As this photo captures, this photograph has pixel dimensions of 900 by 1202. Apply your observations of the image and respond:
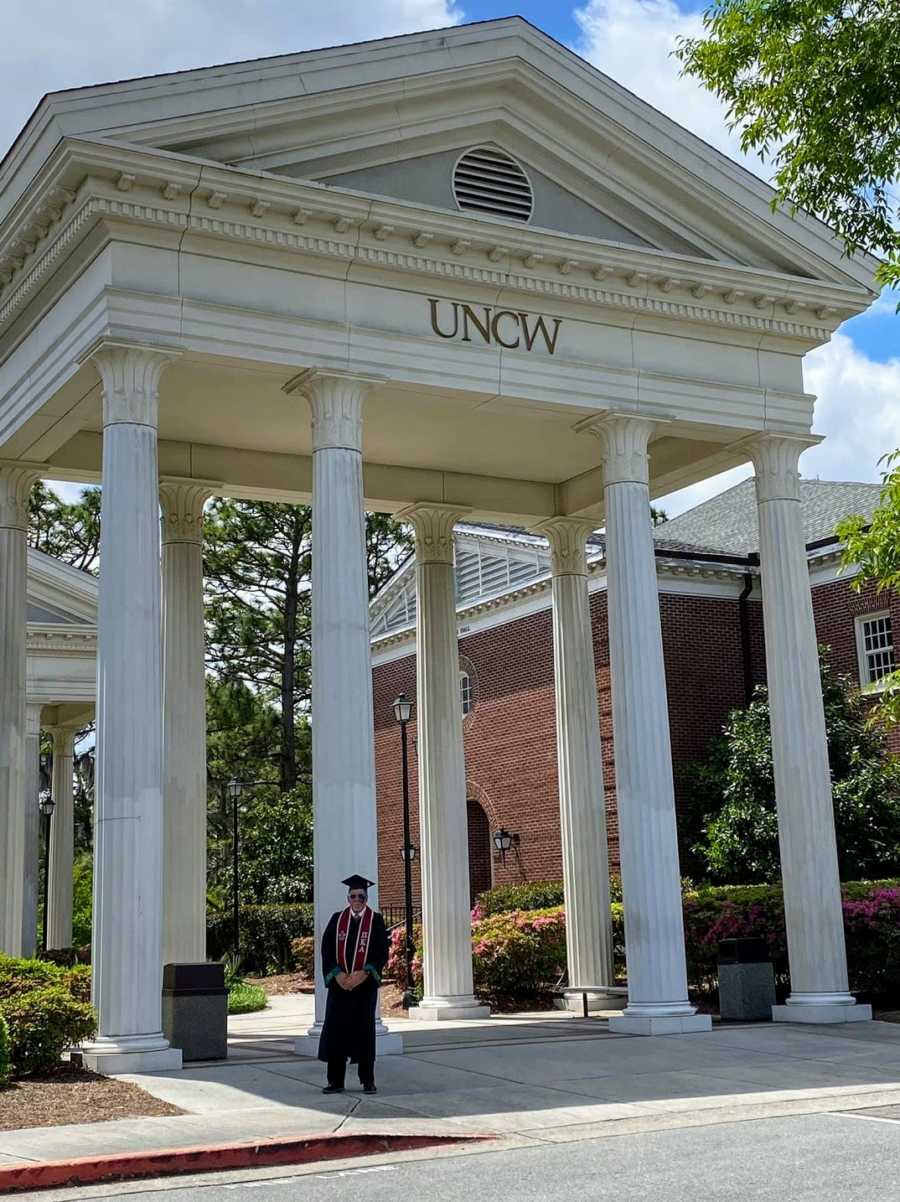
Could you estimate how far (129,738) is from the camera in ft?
52.2

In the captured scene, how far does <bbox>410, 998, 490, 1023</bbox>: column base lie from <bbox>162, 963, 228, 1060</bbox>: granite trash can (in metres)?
6.88

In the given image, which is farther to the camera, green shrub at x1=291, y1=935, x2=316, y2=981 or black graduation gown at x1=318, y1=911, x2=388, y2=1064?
green shrub at x1=291, y1=935, x2=316, y2=981

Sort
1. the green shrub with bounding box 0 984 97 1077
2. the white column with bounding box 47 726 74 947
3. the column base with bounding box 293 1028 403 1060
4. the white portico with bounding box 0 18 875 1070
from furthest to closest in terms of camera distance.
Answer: the white column with bounding box 47 726 74 947 < the white portico with bounding box 0 18 875 1070 < the column base with bounding box 293 1028 403 1060 < the green shrub with bounding box 0 984 97 1077

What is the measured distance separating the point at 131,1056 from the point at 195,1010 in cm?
131

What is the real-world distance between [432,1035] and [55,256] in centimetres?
1094

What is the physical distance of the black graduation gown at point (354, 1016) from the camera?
45.2 ft

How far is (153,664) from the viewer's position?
1628 centimetres

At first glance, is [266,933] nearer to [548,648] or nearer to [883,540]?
[548,648]

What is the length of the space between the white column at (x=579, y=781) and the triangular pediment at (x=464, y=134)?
20.6 feet

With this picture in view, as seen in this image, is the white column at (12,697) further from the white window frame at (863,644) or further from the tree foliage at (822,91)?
the white window frame at (863,644)

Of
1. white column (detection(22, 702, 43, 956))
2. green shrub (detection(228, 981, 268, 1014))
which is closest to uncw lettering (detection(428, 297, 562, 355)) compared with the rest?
green shrub (detection(228, 981, 268, 1014))

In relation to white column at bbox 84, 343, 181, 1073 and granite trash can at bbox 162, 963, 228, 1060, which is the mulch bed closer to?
white column at bbox 84, 343, 181, 1073

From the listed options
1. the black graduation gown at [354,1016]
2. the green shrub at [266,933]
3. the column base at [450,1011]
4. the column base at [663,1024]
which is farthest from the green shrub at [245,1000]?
the black graduation gown at [354,1016]

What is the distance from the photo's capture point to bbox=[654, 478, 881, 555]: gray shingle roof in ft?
118
